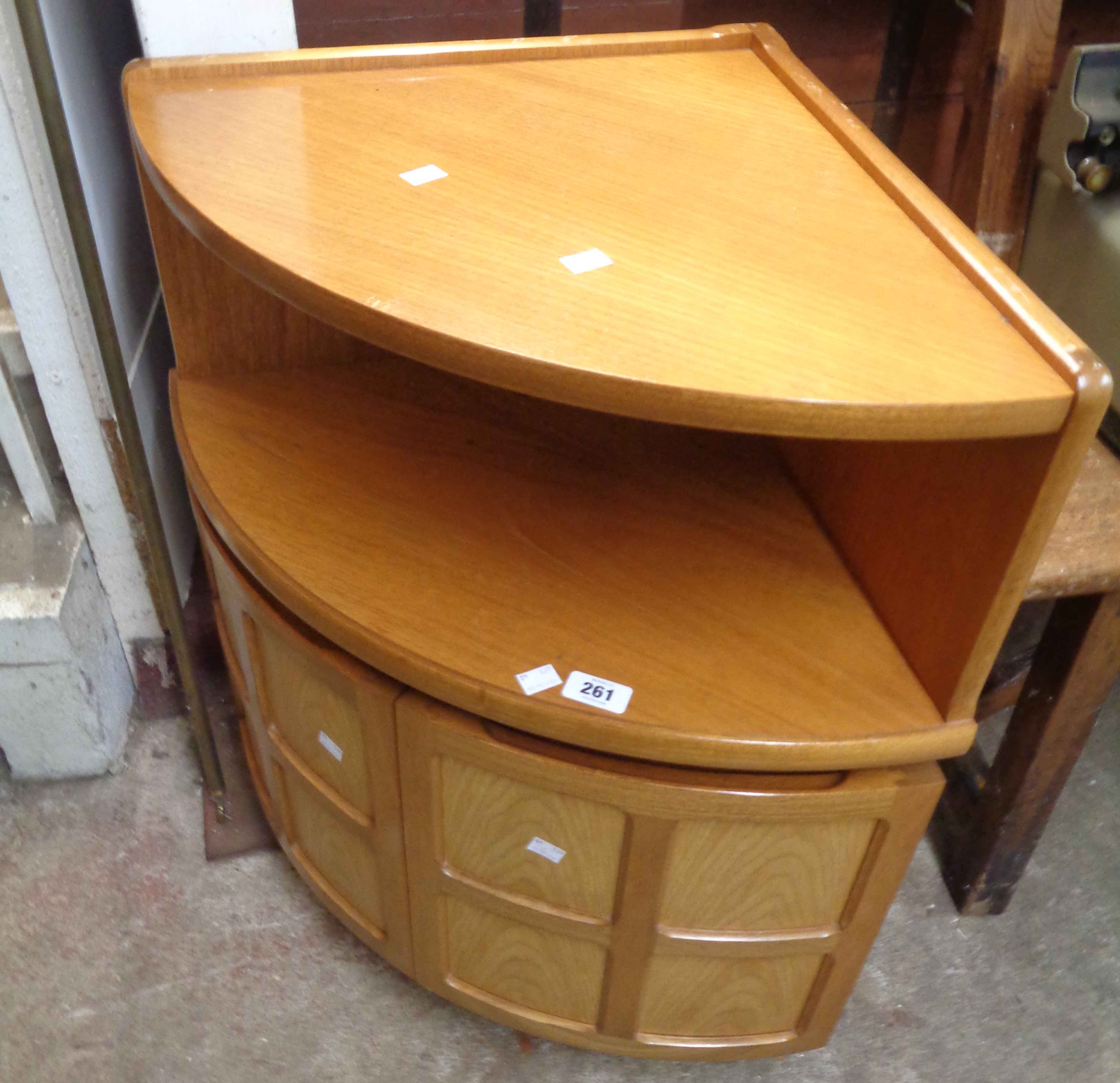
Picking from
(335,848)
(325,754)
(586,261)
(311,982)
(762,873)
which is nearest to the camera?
(586,261)

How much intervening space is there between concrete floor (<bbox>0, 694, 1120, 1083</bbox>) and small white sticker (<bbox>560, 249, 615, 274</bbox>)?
2.86ft

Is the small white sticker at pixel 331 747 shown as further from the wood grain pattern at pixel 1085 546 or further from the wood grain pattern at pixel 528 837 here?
the wood grain pattern at pixel 1085 546

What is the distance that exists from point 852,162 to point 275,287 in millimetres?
461

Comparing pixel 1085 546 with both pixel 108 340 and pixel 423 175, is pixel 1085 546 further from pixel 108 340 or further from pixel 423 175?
pixel 108 340

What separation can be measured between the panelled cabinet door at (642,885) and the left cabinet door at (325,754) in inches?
1.0

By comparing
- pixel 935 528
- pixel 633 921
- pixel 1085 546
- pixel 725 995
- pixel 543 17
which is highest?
pixel 543 17

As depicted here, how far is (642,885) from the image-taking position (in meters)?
0.86

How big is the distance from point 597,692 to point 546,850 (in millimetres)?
168

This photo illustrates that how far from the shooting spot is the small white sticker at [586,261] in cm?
69

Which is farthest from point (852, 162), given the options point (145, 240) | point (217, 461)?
point (145, 240)

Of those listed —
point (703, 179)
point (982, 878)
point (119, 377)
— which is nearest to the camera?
point (703, 179)

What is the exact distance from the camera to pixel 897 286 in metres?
0.69

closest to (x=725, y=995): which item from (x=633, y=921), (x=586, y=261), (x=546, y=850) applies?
(x=633, y=921)

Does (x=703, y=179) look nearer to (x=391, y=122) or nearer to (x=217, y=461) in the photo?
(x=391, y=122)
